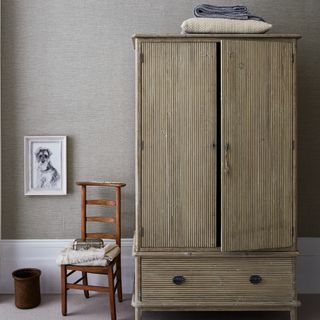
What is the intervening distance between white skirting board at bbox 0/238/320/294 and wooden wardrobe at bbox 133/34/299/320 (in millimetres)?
671

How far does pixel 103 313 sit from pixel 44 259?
0.70m

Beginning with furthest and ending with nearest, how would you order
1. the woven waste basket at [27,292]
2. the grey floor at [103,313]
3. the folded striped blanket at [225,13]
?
the woven waste basket at [27,292]
the grey floor at [103,313]
the folded striped blanket at [225,13]

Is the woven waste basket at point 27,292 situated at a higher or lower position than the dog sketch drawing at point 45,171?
lower

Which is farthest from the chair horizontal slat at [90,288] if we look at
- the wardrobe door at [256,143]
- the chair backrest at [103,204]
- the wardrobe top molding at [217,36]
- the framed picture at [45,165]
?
the wardrobe top molding at [217,36]

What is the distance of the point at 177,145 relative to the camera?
255 cm

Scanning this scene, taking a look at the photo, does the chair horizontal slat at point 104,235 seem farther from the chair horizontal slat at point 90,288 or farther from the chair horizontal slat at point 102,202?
the chair horizontal slat at point 90,288

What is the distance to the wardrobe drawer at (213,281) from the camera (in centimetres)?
259

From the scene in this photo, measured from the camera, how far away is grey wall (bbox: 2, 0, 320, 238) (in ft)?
10.5

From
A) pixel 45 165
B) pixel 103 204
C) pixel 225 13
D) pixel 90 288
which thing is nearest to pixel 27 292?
pixel 90 288

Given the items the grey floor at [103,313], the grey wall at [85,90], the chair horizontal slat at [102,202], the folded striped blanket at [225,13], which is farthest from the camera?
the grey wall at [85,90]

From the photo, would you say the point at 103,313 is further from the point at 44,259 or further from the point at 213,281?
the point at 213,281

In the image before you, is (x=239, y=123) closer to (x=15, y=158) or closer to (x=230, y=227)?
(x=230, y=227)

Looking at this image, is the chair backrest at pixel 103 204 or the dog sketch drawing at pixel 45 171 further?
the dog sketch drawing at pixel 45 171

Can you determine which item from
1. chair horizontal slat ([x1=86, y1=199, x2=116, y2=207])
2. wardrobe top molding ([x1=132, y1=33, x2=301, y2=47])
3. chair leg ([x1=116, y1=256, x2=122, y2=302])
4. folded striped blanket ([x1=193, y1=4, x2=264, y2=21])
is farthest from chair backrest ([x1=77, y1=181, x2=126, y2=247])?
folded striped blanket ([x1=193, y1=4, x2=264, y2=21])
